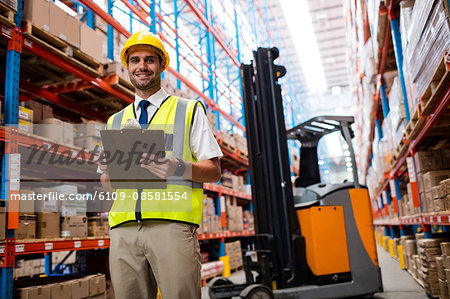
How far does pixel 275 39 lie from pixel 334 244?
18.0 meters

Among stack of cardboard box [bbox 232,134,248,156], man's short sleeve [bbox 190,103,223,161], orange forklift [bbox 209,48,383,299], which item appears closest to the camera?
man's short sleeve [bbox 190,103,223,161]

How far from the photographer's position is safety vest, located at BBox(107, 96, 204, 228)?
161cm

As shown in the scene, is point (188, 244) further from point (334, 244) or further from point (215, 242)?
point (215, 242)

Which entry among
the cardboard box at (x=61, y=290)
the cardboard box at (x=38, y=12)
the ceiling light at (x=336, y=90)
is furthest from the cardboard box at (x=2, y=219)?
the ceiling light at (x=336, y=90)

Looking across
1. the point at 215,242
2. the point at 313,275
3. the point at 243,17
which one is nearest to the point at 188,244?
the point at 313,275

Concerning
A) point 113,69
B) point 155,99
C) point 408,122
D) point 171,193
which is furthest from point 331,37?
point 171,193

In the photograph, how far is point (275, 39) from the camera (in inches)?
831

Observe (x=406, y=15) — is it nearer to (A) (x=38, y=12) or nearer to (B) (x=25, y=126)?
(A) (x=38, y=12)

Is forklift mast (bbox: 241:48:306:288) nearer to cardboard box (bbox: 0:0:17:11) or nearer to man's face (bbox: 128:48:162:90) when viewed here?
cardboard box (bbox: 0:0:17:11)

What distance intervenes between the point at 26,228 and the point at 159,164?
8.63ft

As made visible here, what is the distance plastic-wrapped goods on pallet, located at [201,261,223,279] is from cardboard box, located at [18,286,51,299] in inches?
138

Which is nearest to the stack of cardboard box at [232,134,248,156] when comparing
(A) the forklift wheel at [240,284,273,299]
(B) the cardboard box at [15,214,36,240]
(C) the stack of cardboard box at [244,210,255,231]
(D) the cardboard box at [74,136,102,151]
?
(C) the stack of cardboard box at [244,210,255,231]

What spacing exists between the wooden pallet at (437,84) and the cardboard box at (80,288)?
3679 millimetres

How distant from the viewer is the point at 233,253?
29.7 ft
